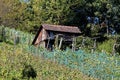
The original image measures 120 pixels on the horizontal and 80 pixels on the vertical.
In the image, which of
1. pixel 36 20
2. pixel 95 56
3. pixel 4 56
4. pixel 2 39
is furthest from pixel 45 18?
pixel 4 56

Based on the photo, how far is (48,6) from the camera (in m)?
52.2

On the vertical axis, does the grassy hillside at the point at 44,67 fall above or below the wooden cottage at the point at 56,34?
above

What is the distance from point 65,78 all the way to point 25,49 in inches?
389

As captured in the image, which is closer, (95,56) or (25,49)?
(95,56)

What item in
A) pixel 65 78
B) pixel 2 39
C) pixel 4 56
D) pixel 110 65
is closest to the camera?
pixel 65 78

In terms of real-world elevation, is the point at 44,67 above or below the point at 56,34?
above

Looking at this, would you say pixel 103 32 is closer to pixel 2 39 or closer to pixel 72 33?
pixel 72 33

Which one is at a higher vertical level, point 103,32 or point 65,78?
point 65,78

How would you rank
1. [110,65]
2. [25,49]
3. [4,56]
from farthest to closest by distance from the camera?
[25,49] → [110,65] → [4,56]

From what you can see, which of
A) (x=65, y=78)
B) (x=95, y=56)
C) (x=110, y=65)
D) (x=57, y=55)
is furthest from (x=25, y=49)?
(x=65, y=78)

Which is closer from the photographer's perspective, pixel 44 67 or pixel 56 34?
pixel 44 67

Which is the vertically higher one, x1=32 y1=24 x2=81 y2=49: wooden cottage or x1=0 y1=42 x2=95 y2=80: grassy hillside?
x1=0 y1=42 x2=95 y2=80: grassy hillside

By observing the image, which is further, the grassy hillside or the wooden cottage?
the wooden cottage

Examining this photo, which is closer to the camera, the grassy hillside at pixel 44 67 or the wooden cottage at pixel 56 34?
the grassy hillside at pixel 44 67
